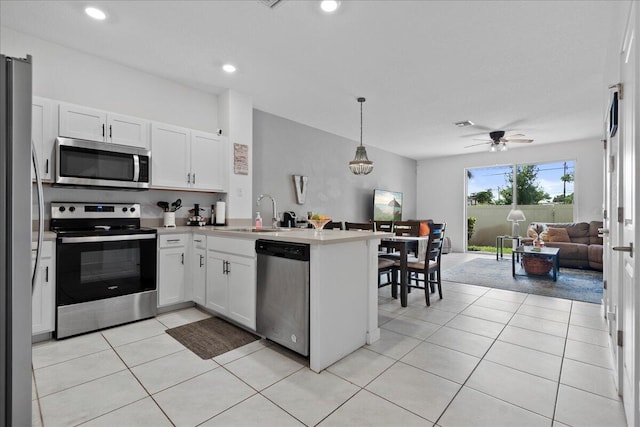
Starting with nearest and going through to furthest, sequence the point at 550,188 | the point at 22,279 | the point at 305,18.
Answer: the point at 22,279, the point at 305,18, the point at 550,188

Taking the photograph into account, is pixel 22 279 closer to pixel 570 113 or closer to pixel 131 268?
pixel 131 268

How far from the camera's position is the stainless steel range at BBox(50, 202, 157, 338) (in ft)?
8.39

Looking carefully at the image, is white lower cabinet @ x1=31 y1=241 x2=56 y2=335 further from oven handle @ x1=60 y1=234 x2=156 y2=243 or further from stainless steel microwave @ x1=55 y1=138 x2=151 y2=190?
stainless steel microwave @ x1=55 y1=138 x2=151 y2=190

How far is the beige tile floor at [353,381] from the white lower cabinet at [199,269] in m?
0.46

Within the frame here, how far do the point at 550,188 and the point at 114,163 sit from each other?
8.53 meters

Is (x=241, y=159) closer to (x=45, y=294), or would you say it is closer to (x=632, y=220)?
(x=45, y=294)

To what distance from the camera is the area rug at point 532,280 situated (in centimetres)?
412

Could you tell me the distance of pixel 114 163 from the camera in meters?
2.98

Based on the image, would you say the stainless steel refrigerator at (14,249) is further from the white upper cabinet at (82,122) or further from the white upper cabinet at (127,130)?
the white upper cabinet at (127,130)

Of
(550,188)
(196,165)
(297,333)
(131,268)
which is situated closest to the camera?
(297,333)

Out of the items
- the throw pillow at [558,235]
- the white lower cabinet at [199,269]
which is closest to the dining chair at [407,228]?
the white lower cabinet at [199,269]

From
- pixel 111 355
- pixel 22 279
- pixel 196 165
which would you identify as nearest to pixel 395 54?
pixel 196 165

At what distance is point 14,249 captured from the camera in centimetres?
122

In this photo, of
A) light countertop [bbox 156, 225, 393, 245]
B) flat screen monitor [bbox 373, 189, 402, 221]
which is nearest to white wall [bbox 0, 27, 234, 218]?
light countertop [bbox 156, 225, 393, 245]
